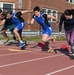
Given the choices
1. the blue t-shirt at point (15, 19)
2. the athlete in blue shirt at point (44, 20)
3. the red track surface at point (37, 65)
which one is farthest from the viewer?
the blue t-shirt at point (15, 19)

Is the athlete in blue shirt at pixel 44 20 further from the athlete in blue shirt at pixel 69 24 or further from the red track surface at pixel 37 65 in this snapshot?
the athlete in blue shirt at pixel 69 24

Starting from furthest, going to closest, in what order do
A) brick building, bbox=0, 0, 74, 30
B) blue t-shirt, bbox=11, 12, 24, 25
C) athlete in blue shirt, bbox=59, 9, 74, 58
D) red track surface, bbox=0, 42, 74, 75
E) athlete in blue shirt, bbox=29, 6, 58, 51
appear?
brick building, bbox=0, 0, 74, 30
blue t-shirt, bbox=11, 12, 24, 25
athlete in blue shirt, bbox=29, 6, 58, 51
athlete in blue shirt, bbox=59, 9, 74, 58
red track surface, bbox=0, 42, 74, 75

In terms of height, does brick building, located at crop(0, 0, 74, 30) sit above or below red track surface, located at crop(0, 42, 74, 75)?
above

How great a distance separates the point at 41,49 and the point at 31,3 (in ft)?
60.6

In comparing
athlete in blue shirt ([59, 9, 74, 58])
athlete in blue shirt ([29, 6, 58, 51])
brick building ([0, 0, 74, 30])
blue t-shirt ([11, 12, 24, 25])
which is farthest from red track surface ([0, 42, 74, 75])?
brick building ([0, 0, 74, 30])

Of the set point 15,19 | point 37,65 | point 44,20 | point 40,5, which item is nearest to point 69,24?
point 44,20

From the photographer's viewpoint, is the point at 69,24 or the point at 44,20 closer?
the point at 69,24

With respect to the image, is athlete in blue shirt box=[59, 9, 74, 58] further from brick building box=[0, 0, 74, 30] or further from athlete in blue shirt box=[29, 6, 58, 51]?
brick building box=[0, 0, 74, 30]

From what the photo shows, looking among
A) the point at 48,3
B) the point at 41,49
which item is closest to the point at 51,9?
the point at 48,3

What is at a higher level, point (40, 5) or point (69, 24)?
point (40, 5)

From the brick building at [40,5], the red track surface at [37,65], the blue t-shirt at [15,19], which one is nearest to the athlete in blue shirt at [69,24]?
the red track surface at [37,65]

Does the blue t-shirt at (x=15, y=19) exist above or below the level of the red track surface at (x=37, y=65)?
above

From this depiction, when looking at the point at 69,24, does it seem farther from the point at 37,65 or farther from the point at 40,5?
Answer: the point at 40,5

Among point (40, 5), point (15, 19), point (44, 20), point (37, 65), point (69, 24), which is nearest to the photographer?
point (37, 65)
